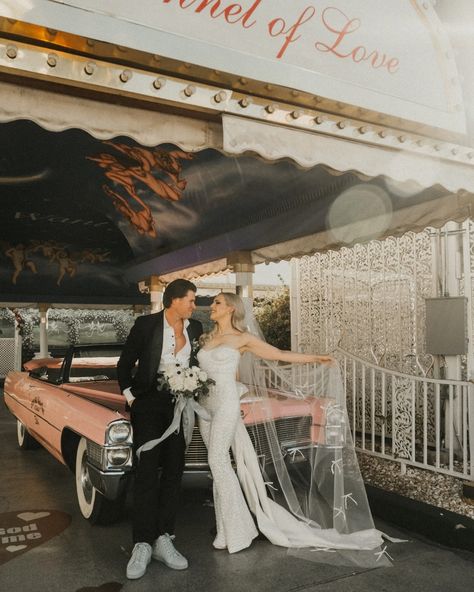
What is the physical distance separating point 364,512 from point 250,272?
473 centimetres

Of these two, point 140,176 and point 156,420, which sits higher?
point 140,176

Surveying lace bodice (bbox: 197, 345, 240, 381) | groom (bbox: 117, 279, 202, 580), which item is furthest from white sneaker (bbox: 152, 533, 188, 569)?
lace bodice (bbox: 197, 345, 240, 381)

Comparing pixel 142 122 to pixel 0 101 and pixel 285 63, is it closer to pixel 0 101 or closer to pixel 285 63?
pixel 0 101

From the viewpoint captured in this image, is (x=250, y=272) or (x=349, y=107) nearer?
(x=349, y=107)

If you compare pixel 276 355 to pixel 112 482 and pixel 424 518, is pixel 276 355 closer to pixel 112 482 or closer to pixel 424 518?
pixel 112 482

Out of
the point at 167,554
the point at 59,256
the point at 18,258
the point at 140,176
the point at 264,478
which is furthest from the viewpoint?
the point at 59,256

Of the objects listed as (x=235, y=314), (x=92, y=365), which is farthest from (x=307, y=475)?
(x=92, y=365)

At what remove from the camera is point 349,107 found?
3.93m

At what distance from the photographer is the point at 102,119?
121 inches

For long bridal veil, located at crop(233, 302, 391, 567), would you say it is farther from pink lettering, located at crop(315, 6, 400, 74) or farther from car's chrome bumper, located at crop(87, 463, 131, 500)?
pink lettering, located at crop(315, 6, 400, 74)

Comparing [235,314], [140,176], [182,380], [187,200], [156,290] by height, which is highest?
[140,176]

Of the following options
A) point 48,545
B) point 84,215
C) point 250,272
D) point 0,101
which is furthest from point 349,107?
point 84,215

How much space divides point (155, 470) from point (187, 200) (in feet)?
16.5

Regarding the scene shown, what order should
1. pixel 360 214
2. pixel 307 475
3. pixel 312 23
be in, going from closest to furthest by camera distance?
pixel 312 23
pixel 307 475
pixel 360 214
